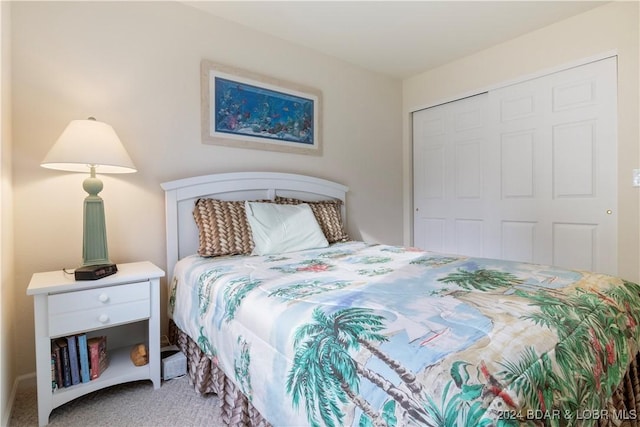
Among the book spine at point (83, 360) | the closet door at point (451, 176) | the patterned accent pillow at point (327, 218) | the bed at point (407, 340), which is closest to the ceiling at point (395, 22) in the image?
the closet door at point (451, 176)

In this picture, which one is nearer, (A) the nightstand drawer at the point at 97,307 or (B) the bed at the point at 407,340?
(B) the bed at the point at 407,340

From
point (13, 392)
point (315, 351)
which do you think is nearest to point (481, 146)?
point (315, 351)

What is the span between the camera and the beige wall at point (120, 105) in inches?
68.4

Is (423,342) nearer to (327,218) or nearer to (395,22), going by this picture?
(327,218)

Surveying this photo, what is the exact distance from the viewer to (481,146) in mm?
3045

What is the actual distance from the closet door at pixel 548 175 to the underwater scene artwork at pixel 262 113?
62.2 inches

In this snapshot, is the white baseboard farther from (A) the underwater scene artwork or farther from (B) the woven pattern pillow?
(A) the underwater scene artwork

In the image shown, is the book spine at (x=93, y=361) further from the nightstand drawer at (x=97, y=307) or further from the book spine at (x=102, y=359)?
the nightstand drawer at (x=97, y=307)

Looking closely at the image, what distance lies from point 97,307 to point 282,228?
110cm

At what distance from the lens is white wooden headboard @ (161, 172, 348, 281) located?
210 centimetres

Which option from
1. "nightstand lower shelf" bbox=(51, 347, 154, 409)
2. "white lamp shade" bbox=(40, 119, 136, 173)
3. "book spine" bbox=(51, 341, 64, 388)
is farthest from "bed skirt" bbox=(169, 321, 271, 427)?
"white lamp shade" bbox=(40, 119, 136, 173)

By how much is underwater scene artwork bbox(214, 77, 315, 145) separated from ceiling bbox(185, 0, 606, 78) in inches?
19.4

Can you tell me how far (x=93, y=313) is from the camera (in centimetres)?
151

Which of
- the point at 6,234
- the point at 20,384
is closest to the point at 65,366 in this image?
the point at 20,384
